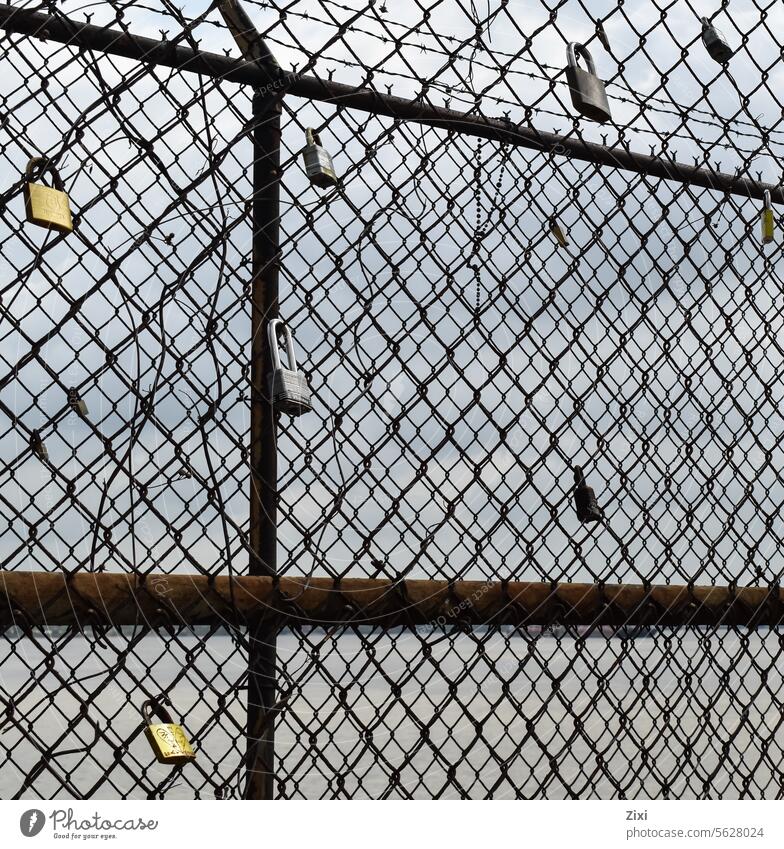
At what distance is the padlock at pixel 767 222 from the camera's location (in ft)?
7.97

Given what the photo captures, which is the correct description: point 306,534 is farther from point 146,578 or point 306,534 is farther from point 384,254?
point 384,254

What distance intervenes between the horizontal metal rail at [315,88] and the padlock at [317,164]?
0.20 m

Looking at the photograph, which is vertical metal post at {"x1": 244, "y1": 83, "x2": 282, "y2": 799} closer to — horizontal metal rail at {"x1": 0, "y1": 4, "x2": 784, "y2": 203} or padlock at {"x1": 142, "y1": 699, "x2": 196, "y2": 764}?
horizontal metal rail at {"x1": 0, "y1": 4, "x2": 784, "y2": 203}

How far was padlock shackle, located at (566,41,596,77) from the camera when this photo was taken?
189cm

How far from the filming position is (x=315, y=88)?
1.90 m

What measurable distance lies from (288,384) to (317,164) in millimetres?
421

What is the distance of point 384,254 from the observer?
1907mm

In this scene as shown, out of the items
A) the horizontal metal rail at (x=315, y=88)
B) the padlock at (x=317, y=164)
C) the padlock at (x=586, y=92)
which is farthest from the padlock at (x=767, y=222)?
the padlock at (x=317, y=164)

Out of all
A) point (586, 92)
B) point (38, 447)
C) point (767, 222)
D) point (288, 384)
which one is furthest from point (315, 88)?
point (767, 222)

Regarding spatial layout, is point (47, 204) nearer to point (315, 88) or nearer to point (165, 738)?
point (315, 88)

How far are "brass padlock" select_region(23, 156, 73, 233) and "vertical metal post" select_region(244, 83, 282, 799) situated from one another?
1.46 feet

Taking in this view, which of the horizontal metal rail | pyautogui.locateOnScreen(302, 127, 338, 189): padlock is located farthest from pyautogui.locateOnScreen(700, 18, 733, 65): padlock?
pyautogui.locateOnScreen(302, 127, 338, 189): padlock

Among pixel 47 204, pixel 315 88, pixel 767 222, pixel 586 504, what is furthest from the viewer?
pixel 767 222

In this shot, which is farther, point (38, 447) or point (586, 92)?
point (586, 92)
